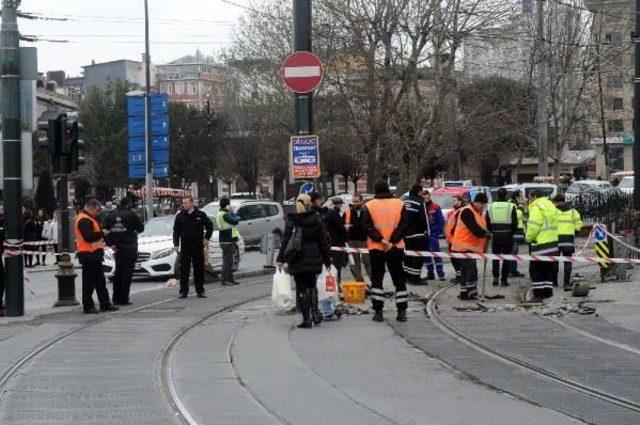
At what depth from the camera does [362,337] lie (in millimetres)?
12312

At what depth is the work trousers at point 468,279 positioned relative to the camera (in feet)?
53.7

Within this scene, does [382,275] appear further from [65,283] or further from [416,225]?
[65,283]

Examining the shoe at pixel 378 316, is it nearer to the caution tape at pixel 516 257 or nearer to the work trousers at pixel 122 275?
the caution tape at pixel 516 257

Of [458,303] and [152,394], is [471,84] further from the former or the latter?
[152,394]

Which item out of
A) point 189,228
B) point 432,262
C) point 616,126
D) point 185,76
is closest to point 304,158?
point 189,228

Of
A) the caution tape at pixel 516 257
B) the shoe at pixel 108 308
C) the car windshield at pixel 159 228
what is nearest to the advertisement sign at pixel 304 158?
the caution tape at pixel 516 257

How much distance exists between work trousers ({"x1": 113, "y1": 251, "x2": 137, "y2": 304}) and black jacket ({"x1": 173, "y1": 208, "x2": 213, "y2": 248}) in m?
0.93

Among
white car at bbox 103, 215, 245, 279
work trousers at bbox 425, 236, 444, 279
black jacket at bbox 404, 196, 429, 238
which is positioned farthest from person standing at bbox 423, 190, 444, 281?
white car at bbox 103, 215, 245, 279

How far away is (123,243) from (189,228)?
1.27m

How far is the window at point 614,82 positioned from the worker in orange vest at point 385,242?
40.3 m

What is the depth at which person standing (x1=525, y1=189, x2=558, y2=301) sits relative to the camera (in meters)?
16.5

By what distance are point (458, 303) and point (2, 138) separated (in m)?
7.52

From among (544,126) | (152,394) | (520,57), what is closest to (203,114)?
(520,57)

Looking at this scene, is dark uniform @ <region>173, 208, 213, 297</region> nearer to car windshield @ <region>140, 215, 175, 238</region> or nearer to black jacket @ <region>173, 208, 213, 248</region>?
black jacket @ <region>173, 208, 213, 248</region>
